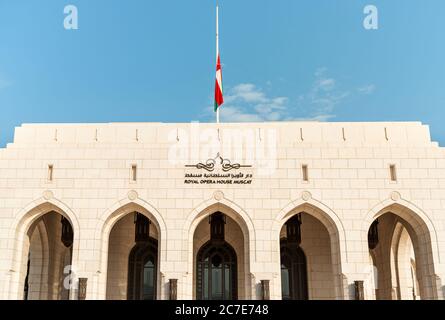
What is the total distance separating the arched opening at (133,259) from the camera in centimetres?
2731

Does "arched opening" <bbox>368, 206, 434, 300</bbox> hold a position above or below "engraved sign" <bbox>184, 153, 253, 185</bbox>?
below

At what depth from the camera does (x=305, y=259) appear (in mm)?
27703

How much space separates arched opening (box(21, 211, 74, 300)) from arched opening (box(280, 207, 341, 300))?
10.9m

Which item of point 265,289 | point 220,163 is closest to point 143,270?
point 220,163

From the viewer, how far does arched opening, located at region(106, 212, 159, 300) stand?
2731 cm

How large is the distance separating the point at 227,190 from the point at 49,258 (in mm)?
10369

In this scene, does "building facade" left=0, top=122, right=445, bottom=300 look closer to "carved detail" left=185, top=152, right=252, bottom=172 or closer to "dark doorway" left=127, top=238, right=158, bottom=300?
"carved detail" left=185, top=152, right=252, bottom=172

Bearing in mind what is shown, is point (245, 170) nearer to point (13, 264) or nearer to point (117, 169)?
point (117, 169)

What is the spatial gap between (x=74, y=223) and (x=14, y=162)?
4.04m

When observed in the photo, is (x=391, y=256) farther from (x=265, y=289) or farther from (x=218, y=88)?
(x=218, y=88)

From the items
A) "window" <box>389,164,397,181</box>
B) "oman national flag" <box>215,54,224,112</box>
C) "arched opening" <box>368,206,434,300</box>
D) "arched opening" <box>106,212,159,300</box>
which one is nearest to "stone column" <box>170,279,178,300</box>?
"arched opening" <box>106,212,159,300</box>

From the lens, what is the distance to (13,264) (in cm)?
2384

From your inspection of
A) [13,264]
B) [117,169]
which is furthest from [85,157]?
[13,264]
